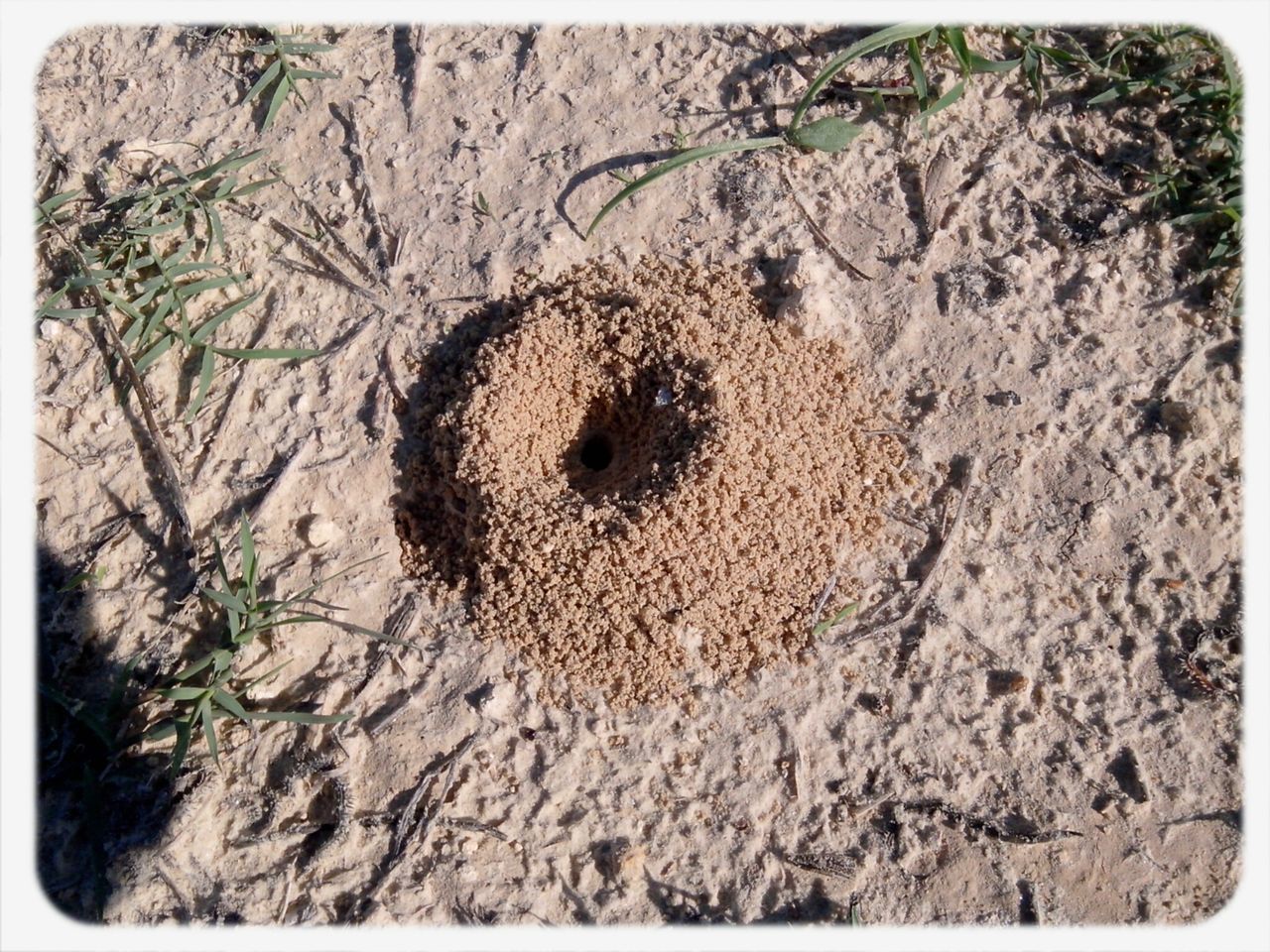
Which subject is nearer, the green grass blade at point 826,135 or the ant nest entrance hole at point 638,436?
the ant nest entrance hole at point 638,436

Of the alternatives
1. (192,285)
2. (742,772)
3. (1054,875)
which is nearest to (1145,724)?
(1054,875)

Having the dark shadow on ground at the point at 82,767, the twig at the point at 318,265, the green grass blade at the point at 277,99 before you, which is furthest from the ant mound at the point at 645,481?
the green grass blade at the point at 277,99

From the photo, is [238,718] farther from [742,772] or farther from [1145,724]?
[1145,724]

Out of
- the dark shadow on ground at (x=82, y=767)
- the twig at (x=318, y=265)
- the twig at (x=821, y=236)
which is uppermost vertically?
the twig at (x=821, y=236)

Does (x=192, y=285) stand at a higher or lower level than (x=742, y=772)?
higher

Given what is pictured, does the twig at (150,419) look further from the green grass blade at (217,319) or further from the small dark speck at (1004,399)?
the small dark speck at (1004,399)

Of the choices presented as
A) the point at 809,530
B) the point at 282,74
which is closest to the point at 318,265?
the point at 282,74

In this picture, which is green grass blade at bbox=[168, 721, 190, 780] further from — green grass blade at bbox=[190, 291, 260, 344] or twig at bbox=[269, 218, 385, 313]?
twig at bbox=[269, 218, 385, 313]
